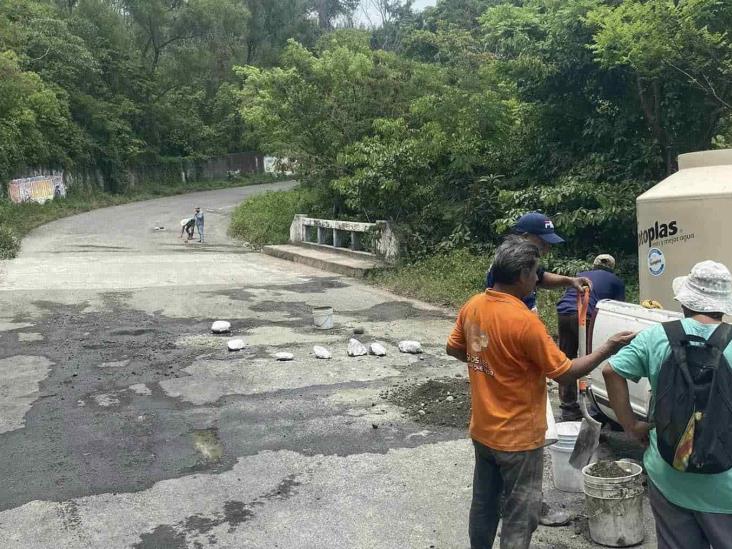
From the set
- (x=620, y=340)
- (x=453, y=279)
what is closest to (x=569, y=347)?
(x=620, y=340)

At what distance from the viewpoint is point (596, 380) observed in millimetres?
5344

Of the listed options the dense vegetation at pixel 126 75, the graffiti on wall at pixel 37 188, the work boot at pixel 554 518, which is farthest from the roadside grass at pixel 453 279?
the graffiti on wall at pixel 37 188

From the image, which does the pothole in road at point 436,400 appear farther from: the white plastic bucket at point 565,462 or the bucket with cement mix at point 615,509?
the bucket with cement mix at point 615,509

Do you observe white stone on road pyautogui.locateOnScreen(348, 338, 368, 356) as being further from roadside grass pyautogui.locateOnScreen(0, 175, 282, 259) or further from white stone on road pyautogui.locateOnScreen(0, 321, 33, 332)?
roadside grass pyautogui.locateOnScreen(0, 175, 282, 259)

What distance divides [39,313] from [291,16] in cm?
5159

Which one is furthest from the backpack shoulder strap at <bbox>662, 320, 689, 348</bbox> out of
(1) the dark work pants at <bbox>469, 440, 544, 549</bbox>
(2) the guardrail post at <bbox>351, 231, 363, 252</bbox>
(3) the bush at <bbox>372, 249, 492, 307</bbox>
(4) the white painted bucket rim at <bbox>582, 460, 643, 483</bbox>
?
(2) the guardrail post at <bbox>351, 231, 363, 252</bbox>

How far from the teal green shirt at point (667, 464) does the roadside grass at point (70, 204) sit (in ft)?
61.5

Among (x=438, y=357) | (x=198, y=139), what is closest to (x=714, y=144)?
(x=438, y=357)

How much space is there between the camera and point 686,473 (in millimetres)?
2738

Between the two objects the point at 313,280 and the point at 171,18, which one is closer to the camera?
the point at 313,280

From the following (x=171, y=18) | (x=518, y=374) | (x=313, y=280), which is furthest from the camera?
(x=171, y=18)

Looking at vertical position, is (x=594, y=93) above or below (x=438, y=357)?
above

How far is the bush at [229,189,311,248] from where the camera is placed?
935 inches

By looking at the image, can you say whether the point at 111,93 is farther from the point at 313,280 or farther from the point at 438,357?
the point at 438,357
